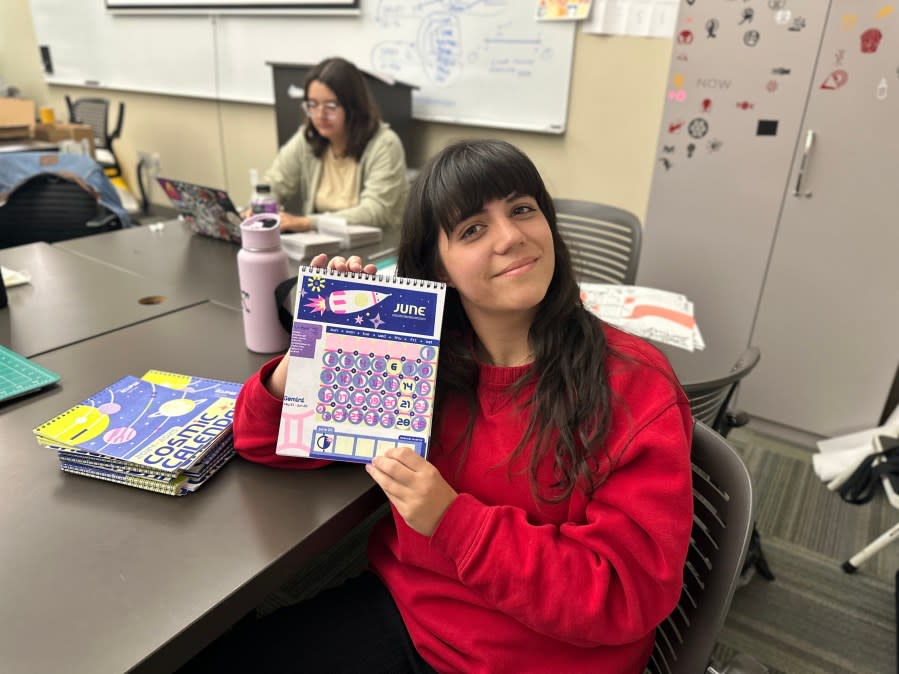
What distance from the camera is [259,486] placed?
854 mm

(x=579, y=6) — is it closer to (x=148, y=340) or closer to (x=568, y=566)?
(x=148, y=340)

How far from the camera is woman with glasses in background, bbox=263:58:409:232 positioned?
232cm

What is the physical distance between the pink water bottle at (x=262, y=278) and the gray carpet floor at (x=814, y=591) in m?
1.06

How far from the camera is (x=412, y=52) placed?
127 inches

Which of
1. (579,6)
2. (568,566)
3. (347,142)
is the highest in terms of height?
(579,6)

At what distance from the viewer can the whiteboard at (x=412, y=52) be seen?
2.89m

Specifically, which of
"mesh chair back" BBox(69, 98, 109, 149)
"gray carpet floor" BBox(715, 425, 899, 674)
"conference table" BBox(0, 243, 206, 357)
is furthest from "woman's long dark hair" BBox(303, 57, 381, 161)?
"mesh chair back" BBox(69, 98, 109, 149)

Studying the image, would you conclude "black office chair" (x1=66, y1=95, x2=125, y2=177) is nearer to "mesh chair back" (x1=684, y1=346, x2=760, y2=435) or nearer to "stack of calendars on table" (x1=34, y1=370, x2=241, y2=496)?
"stack of calendars on table" (x1=34, y1=370, x2=241, y2=496)

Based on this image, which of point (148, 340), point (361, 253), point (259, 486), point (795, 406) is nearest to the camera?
point (259, 486)

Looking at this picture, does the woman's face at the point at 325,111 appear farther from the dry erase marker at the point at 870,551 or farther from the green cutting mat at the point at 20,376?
the dry erase marker at the point at 870,551

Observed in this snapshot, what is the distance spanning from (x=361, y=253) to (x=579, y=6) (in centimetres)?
168

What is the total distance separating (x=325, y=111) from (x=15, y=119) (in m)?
2.54

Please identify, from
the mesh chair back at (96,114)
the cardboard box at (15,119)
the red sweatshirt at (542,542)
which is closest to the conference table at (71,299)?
the red sweatshirt at (542,542)

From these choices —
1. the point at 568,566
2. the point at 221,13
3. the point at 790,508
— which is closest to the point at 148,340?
the point at 568,566
